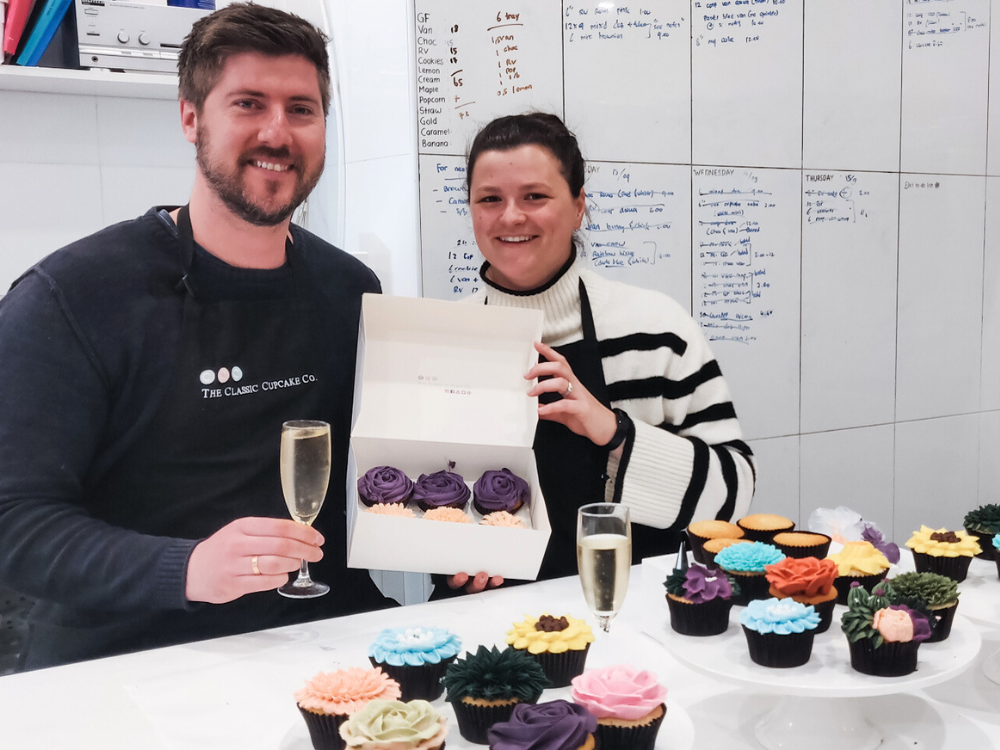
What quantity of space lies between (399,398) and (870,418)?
2.30 meters

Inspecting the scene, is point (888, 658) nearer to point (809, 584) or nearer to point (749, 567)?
point (809, 584)

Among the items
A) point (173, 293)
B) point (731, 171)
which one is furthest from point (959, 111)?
point (173, 293)

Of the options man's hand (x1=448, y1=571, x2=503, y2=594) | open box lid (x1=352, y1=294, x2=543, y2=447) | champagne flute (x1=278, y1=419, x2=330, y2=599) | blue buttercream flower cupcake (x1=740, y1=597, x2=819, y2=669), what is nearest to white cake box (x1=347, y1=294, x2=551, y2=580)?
open box lid (x1=352, y1=294, x2=543, y2=447)

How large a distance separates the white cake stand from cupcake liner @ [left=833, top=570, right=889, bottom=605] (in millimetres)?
142

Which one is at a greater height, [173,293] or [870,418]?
[173,293]

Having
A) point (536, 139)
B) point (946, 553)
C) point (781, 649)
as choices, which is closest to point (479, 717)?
point (781, 649)

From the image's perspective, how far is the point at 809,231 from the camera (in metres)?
3.17

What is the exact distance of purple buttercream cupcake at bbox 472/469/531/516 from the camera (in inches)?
63.3

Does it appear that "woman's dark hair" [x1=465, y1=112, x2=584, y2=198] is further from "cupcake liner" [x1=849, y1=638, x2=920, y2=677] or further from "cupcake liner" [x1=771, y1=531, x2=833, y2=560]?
"cupcake liner" [x1=849, y1=638, x2=920, y2=677]

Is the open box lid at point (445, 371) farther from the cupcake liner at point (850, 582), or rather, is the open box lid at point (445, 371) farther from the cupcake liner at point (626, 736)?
the cupcake liner at point (626, 736)

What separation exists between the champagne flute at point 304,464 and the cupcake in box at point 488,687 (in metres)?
0.40

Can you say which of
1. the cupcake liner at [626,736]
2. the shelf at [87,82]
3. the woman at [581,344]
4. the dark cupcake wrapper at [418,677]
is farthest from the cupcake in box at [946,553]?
the shelf at [87,82]

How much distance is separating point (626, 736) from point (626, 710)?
27mm

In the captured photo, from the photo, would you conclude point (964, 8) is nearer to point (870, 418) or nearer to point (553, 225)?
point (870, 418)
